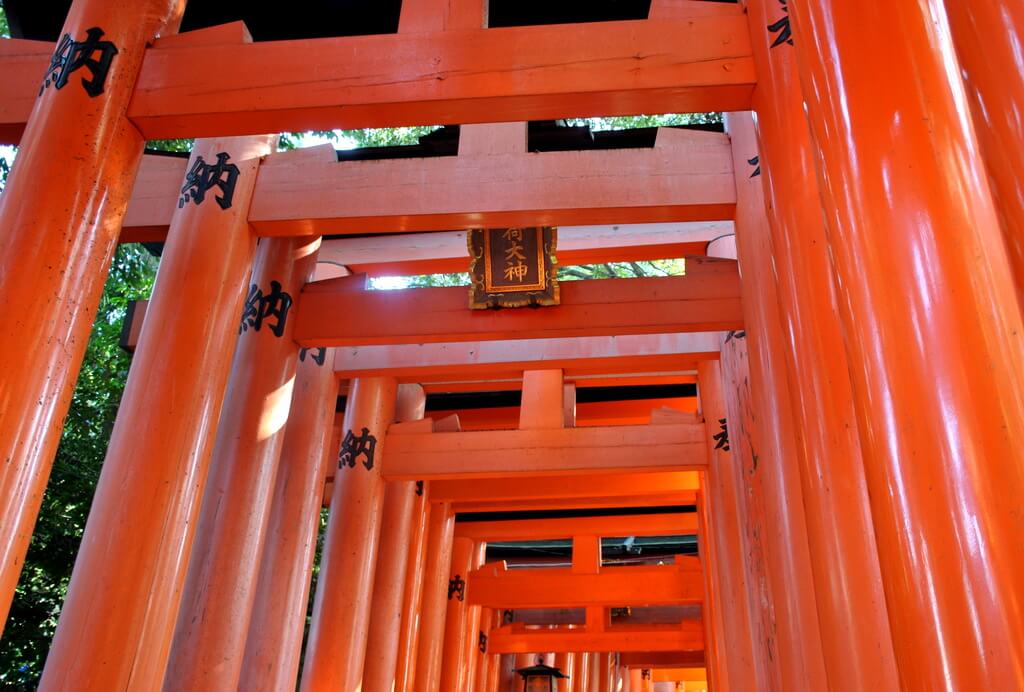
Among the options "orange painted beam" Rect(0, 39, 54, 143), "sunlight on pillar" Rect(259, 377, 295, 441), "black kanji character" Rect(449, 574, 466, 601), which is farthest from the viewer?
"black kanji character" Rect(449, 574, 466, 601)

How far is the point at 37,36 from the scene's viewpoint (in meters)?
5.61

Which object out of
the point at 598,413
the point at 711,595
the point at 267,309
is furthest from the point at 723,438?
the point at 267,309

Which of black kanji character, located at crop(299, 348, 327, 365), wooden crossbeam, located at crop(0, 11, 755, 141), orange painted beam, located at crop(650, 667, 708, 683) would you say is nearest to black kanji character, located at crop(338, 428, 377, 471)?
black kanji character, located at crop(299, 348, 327, 365)

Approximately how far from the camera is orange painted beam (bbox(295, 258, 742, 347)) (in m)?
4.84

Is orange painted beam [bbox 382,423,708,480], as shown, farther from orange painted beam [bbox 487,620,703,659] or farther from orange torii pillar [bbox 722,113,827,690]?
orange painted beam [bbox 487,620,703,659]

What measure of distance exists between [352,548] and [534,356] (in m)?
1.93

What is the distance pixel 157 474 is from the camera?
3648mm

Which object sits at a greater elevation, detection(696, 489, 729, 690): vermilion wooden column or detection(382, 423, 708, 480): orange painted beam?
detection(382, 423, 708, 480): orange painted beam

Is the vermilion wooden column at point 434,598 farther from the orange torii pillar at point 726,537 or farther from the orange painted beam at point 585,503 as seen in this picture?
the orange torii pillar at point 726,537

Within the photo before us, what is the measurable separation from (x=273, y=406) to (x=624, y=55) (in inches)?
110

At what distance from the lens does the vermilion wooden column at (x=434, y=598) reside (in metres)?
8.07

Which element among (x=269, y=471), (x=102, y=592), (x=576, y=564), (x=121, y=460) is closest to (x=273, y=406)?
(x=269, y=471)

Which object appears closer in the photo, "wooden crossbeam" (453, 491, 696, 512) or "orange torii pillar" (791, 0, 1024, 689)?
"orange torii pillar" (791, 0, 1024, 689)

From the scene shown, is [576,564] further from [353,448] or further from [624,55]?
[624,55]
